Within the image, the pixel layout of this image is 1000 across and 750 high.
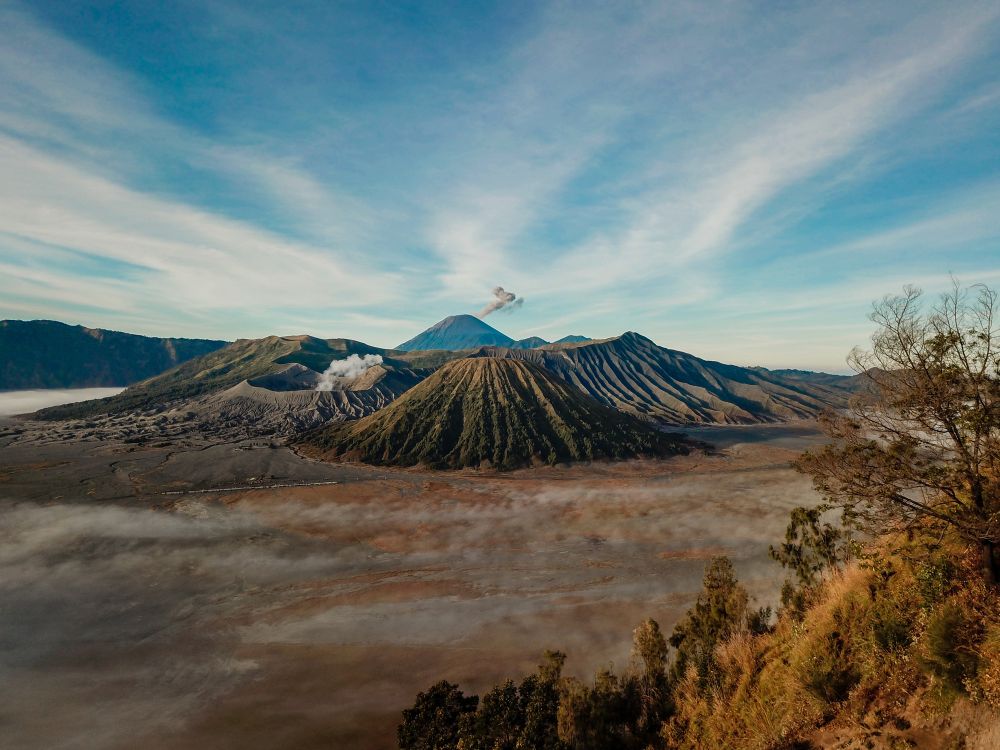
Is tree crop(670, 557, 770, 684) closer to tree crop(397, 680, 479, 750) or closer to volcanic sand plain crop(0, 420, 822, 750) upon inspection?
tree crop(397, 680, 479, 750)

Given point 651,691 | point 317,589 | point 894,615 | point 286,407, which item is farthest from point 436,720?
point 286,407

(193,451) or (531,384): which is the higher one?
(531,384)

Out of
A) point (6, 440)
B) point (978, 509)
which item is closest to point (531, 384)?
point (978, 509)

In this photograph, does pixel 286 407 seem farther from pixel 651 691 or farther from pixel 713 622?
pixel 651 691

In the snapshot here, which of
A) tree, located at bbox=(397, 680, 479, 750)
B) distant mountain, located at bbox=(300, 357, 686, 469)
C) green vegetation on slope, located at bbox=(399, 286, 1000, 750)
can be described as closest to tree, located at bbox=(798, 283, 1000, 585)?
green vegetation on slope, located at bbox=(399, 286, 1000, 750)

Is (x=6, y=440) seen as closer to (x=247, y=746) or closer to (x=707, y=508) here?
(x=247, y=746)

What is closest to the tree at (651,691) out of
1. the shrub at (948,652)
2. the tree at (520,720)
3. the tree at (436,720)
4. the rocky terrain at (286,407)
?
the tree at (520,720)
